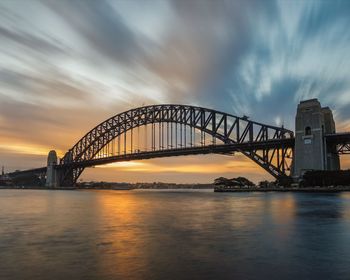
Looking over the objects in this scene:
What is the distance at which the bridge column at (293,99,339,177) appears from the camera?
74.2 metres

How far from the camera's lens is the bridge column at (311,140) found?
7419 cm

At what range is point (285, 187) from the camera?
262 ft

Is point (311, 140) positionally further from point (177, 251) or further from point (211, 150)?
point (177, 251)

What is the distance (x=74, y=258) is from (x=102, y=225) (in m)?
10.9

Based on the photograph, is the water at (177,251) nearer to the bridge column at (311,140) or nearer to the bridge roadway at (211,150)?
the bridge column at (311,140)

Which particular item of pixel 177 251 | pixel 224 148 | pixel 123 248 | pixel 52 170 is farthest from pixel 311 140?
pixel 52 170

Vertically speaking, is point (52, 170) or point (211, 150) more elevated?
point (211, 150)

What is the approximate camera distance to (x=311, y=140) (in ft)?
246

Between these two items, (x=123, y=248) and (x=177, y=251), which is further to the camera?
(x=123, y=248)

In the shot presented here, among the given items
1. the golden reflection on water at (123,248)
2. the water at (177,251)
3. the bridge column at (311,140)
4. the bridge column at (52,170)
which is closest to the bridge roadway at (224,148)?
the bridge column at (311,140)

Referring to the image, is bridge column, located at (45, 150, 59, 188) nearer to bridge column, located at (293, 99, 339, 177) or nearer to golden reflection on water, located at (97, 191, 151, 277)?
bridge column, located at (293, 99, 339, 177)

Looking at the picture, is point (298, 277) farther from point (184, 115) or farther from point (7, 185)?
point (7, 185)

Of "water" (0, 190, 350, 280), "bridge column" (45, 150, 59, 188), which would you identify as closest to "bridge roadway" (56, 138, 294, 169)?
"bridge column" (45, 150, 59, 188)

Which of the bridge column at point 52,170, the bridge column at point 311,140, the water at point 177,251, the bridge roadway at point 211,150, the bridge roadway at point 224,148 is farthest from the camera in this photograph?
the bridge column at point 52,170
